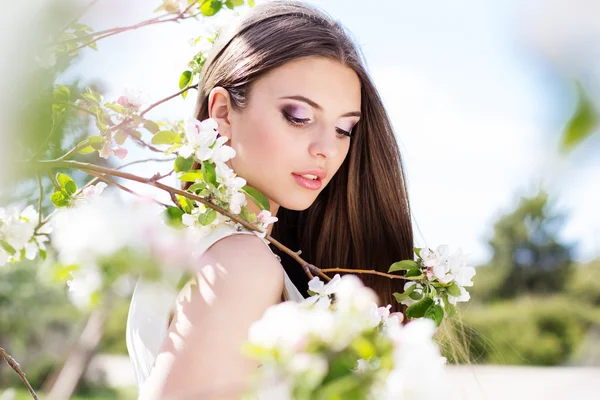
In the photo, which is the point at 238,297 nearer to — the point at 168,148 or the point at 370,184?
the point at 168,148

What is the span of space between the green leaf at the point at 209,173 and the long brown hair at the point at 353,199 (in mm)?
517

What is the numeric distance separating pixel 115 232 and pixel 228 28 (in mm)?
1333

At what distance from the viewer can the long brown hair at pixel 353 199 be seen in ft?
5.53

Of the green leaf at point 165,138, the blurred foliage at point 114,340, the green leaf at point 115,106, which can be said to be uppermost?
the green leaf at point 165,138

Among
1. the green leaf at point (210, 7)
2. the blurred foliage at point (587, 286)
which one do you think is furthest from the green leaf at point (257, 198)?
the blurred foliage at point (587, 286)

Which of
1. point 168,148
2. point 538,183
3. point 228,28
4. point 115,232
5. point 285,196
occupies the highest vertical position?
point 538,183

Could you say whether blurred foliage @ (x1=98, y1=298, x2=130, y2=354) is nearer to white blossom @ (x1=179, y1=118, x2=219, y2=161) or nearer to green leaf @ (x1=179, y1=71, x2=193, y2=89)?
green leaf @ (x1=179, y1=71, x2=193, y2=89)

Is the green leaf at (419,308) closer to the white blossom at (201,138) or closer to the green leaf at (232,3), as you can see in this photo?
the white blossom at (201,138)

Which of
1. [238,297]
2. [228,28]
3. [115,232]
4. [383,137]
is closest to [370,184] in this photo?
[383,137]

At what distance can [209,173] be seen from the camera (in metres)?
1.15

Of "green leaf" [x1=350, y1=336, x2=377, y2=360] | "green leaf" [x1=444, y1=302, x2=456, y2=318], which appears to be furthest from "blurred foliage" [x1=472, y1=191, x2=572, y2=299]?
"green leaf" [x1=350, y1=336, x2=377, y2=360]

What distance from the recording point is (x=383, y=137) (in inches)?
74.4

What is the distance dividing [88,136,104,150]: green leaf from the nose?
413 millimetres

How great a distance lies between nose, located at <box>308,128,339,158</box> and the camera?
1497 mm
